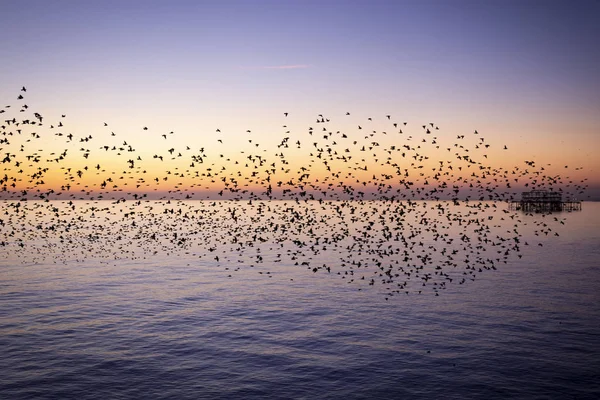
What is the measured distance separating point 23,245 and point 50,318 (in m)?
54.0

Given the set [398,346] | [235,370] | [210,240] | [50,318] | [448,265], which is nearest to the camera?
[235,370]

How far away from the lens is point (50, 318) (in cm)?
3122

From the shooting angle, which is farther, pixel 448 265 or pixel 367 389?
pixel 448 265

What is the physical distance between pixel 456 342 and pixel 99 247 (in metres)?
64.1

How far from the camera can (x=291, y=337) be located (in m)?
27.2

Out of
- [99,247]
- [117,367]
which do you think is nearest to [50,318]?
[117,367]

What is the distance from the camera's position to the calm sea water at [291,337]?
20094mm

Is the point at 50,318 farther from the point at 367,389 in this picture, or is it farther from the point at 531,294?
the point at 531,294

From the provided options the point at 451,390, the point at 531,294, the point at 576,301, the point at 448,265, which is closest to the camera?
the point at 451,390

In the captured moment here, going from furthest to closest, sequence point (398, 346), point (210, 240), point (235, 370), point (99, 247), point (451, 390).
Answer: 1. point (210, 240)
2. point (99, 247)
3. point (398, 346)
4. point (235, 370)
5. point (451, 390)

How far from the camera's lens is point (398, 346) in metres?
25.4

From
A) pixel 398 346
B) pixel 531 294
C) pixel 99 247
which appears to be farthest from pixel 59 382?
pixel 99 247

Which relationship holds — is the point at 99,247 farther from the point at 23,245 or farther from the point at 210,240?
the point at 210,240

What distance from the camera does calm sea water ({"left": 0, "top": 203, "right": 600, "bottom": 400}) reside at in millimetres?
20094
